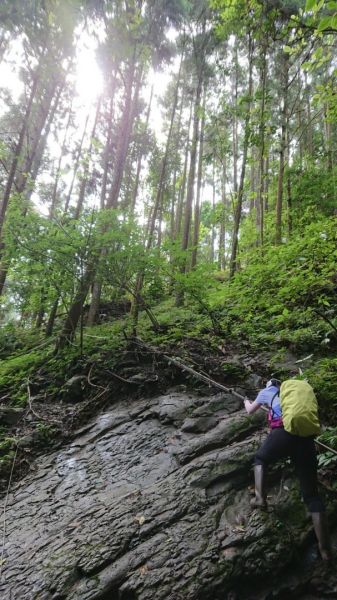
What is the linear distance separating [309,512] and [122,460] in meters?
2.51

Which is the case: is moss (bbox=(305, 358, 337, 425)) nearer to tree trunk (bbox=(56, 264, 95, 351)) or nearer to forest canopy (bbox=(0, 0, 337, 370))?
forest canopy (bbox=(0, 0, 337, 370))

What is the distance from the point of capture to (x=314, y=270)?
279 inches

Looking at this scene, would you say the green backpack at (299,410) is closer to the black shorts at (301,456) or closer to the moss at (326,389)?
the black shorts at (301,456)

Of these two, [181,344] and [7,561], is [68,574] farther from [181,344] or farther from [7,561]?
[181,344]

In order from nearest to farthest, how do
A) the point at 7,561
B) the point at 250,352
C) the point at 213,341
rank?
the point at 7,561
the point at 250,352
the point at 213,341

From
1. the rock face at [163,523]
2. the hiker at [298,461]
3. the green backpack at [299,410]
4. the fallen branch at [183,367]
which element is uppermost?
the fallen branch at [183,367]

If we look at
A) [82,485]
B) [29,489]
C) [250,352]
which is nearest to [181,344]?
[250,352]

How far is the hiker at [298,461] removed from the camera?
271cm

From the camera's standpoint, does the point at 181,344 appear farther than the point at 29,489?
Yes

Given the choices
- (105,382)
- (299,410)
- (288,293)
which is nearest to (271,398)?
(299,410)

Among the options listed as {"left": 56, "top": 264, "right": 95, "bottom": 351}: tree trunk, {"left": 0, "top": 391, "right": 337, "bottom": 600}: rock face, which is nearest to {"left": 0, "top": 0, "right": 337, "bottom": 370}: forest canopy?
{"left": 56, "top": 264, "right": 95, "bottom": 351}: tree trunk

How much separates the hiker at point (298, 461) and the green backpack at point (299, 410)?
0.14 ft

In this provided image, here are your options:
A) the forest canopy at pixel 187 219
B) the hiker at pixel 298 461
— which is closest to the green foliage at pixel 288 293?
the forest canopy at pixel 187 219

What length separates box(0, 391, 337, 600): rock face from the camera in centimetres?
272
